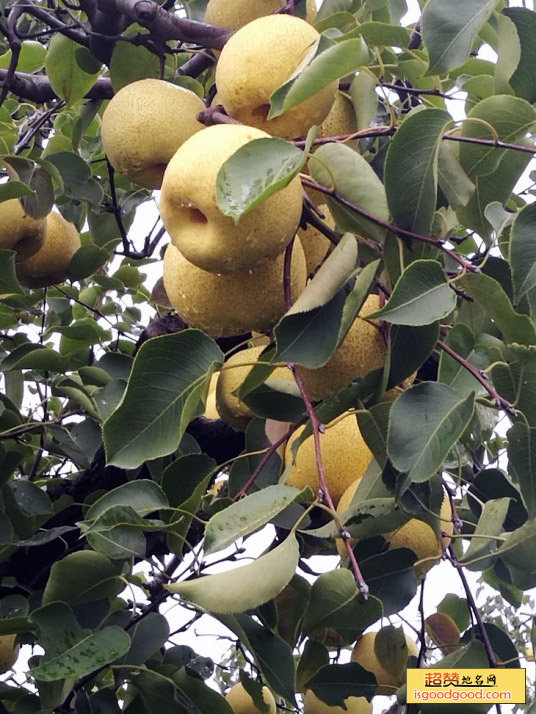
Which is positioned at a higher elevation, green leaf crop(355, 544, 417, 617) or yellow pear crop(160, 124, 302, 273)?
yellow pear crop(160, 124, 302, 273)

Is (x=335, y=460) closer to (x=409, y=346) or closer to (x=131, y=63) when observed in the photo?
(x=409, y=346)

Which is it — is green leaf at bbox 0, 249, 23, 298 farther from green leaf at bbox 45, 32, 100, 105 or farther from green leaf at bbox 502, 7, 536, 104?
green leaf at bbox 502, 7, 536, 104

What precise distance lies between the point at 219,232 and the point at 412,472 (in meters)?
0.29

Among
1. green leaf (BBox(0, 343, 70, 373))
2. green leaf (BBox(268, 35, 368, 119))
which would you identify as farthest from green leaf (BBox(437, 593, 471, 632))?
green leaf (BBox(268, 35, 368, 119))

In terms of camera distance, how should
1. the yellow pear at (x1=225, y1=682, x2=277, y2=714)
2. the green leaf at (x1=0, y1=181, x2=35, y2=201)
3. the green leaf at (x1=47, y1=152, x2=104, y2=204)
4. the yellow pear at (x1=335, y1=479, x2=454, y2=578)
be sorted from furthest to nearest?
the yellow pear at (x1=225, y1=682, x2=277, y2=714), the green leaf at (x1=47, y1=152, x2=104, y2=204), the green leaf at (x1=0, y1=181, x2=35, y2=201), the yellow pear at (x1=335, y1=479, x2=454, y2=578)

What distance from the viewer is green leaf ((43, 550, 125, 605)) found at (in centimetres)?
107

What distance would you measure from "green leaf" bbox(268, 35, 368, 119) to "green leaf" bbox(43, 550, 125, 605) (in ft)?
1.82

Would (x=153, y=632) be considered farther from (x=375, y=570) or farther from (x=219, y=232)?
(x=219, y=232)

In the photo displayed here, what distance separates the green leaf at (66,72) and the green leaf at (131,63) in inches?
4.8

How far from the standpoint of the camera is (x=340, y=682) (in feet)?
3.78

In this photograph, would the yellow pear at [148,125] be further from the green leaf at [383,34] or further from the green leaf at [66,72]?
the green leaf at [66,72]

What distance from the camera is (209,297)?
39.6 inches

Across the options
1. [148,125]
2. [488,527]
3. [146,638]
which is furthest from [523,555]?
[148,125]

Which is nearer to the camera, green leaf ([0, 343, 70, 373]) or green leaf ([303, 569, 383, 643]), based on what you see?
green leaf ([303, 569, 383, 643])
